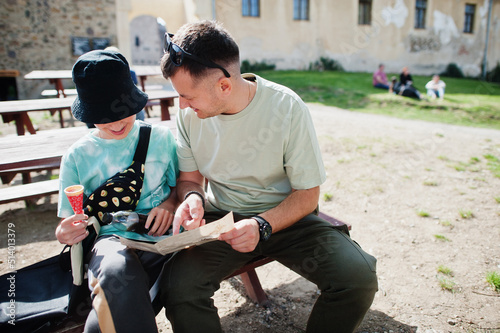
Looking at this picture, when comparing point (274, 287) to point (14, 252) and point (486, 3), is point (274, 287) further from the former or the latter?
point (486, 3)

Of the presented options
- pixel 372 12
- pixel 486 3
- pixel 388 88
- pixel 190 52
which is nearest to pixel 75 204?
pixel 190 52

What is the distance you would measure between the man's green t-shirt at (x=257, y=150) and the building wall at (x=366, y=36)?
1368 centimetres

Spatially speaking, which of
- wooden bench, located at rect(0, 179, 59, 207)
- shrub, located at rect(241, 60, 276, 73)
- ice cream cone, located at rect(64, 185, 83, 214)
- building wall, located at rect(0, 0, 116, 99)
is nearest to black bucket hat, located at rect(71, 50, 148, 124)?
ice cream cone, located at rect(64, 185, 83, 214)

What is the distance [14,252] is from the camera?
2.99 meters

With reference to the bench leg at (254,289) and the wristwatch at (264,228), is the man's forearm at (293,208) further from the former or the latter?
the bench leg at (254,289)

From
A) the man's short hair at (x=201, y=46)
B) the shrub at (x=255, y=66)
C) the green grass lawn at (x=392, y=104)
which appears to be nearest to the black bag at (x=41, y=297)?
the man's short hair at (x=201, y=46)

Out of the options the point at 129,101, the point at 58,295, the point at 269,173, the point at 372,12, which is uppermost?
the point at 372,12

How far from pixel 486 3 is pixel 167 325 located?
2701 cm

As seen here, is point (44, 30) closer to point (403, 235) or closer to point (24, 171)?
point (24, 171)

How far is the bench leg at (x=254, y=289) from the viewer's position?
2301mm

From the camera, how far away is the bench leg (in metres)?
2.30

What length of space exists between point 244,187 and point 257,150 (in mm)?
216

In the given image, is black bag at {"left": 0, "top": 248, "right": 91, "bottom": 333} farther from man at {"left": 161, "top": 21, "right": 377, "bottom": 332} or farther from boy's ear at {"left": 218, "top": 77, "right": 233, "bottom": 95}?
boy's ear at {"left": 218, "top": 77, "right": 233, "bottom": 95}

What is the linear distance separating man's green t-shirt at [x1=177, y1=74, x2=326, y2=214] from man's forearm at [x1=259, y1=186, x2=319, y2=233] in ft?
0.16
